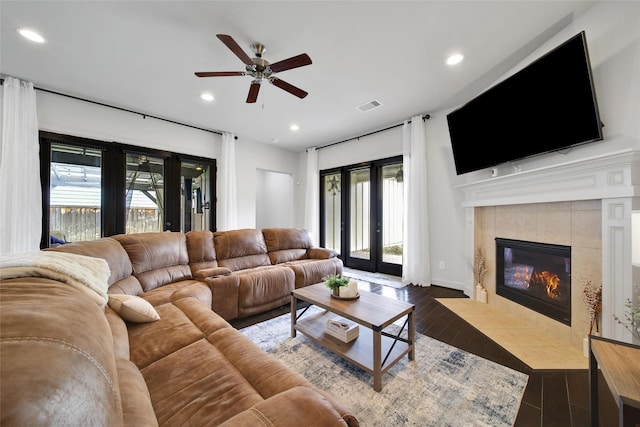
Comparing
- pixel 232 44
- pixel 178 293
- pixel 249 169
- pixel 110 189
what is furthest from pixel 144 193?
pixel 232 44

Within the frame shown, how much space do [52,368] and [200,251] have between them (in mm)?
2751

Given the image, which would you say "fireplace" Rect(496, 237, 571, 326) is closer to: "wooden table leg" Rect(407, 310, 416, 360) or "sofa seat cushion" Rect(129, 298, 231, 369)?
"wooden table leg" Rect(407, 310, 416, 360)

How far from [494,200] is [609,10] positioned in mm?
1775

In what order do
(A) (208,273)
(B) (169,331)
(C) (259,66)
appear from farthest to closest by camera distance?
(A) (208,273), (C) (259,66), (B) (169,331)

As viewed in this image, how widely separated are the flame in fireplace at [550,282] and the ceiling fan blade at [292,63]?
3080 mm

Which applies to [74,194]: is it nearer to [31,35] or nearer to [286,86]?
[31,35]

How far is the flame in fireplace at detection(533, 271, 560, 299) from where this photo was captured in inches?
90.1

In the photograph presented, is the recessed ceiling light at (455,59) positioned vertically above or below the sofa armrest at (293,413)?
above

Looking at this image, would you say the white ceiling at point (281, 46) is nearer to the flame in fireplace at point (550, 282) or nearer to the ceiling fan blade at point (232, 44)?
the ceiling fan blade at point (232, 44)

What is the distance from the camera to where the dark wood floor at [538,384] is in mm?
1373

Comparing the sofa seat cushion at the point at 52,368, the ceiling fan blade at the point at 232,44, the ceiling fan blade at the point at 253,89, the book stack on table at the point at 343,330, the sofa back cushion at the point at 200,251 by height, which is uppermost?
the ceiling fan blade at the point at 232,44

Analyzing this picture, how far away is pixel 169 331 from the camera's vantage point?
1490mm

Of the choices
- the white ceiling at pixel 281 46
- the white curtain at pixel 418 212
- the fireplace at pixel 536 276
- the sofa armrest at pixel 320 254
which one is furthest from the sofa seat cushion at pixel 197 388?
the white curtain at pixel 418 212

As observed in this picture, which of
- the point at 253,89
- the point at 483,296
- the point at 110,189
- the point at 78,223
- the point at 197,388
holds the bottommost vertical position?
the point at 483,296
